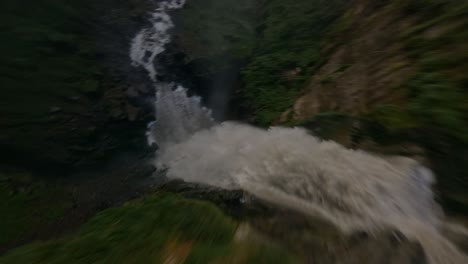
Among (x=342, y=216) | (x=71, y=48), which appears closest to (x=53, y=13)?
(x=71, y=48)

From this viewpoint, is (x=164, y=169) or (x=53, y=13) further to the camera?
(x=53, y=13)

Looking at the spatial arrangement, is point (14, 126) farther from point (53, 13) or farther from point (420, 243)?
point (420, 243)

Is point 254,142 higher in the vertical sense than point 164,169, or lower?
higher

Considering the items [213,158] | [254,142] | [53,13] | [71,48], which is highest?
[53,13]

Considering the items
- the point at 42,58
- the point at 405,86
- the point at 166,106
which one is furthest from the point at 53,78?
the point at 405,86

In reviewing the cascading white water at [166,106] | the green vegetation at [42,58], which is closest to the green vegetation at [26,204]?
the green vegetation at [42,58]

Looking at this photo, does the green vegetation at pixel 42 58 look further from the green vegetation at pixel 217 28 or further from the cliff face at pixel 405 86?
the cliff face at pixel 405 86

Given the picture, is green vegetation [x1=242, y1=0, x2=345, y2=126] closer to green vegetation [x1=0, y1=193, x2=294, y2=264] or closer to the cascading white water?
the cascading white water
